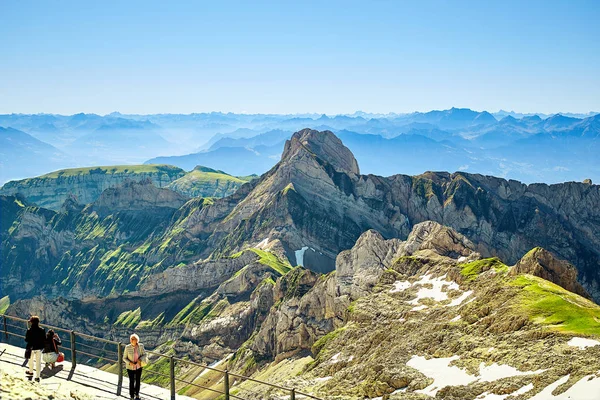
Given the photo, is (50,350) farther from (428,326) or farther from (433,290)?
(433,290)

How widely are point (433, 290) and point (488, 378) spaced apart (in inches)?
1392

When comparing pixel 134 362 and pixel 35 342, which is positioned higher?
pixel 35 342

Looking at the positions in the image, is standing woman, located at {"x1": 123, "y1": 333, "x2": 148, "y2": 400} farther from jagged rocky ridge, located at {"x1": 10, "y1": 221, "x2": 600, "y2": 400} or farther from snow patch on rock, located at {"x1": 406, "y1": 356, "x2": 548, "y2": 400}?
snow patch on rock, located at {"x1": 406, "y1": 356, "x2": 548, "y2": 400}

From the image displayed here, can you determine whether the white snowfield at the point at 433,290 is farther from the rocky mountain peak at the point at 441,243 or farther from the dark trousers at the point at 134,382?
the dark trousers at the point at 134,382

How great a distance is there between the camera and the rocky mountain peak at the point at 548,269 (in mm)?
68938

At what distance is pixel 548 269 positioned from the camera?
2783 inches

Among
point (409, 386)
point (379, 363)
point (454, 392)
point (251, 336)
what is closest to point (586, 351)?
point (454, 392)

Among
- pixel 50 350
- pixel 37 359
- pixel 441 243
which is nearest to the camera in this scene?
pixel 37 359

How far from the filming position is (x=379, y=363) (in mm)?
56625

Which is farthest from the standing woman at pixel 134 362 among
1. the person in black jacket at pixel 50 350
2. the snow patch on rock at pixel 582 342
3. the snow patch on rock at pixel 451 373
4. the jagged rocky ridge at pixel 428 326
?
the snow patch on rock at pixel 582 342

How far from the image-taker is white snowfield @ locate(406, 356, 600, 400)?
34031 millimetres

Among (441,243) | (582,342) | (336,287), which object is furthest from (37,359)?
(441,243)

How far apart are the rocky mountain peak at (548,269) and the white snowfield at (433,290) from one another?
749 cm

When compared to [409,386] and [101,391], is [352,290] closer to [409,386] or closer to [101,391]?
[409,386]
